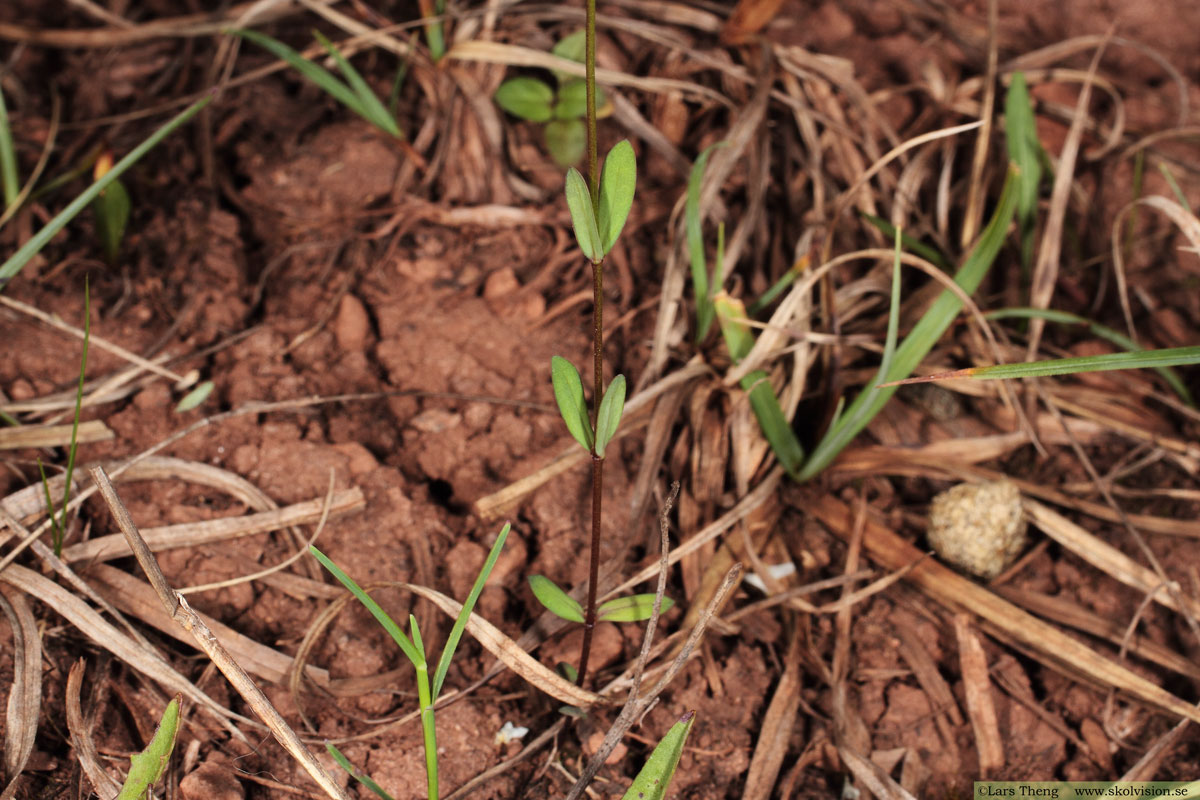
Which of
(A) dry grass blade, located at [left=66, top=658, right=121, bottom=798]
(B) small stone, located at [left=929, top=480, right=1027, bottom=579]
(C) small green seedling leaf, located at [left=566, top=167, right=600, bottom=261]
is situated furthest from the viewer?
(B) small stone, located at [left=929, top=480, right=1027, bottom=579]

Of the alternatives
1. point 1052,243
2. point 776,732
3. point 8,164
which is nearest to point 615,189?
point 776,732

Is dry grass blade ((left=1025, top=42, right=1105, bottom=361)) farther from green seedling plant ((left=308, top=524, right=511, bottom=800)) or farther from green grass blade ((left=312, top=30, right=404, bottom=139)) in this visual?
green grass blade ((left=312, top=30, right=404, bottom=139))

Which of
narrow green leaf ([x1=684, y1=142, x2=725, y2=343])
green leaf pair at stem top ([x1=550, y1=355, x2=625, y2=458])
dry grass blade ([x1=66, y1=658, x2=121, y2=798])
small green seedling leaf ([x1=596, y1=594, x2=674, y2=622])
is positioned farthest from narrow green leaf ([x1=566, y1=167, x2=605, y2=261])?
dry grass blade ([x1=66, y1=658, x2=121, y2=798])

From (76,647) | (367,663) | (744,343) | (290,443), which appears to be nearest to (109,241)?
(290,443)

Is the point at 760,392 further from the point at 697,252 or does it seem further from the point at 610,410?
the point at 610,410

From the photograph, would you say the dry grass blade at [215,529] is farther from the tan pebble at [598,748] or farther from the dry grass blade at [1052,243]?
the dry grass blade at [1052,243]

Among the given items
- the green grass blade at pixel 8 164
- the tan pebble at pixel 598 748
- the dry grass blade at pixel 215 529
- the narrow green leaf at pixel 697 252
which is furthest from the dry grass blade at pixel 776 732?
the green grass blade at pixel 8 164

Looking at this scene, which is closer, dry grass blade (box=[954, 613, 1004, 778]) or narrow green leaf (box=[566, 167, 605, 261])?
narrow green leaf (box=[566, 167, 605, 261])

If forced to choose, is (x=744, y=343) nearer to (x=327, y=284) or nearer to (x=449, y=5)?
(x=327, y=284)
